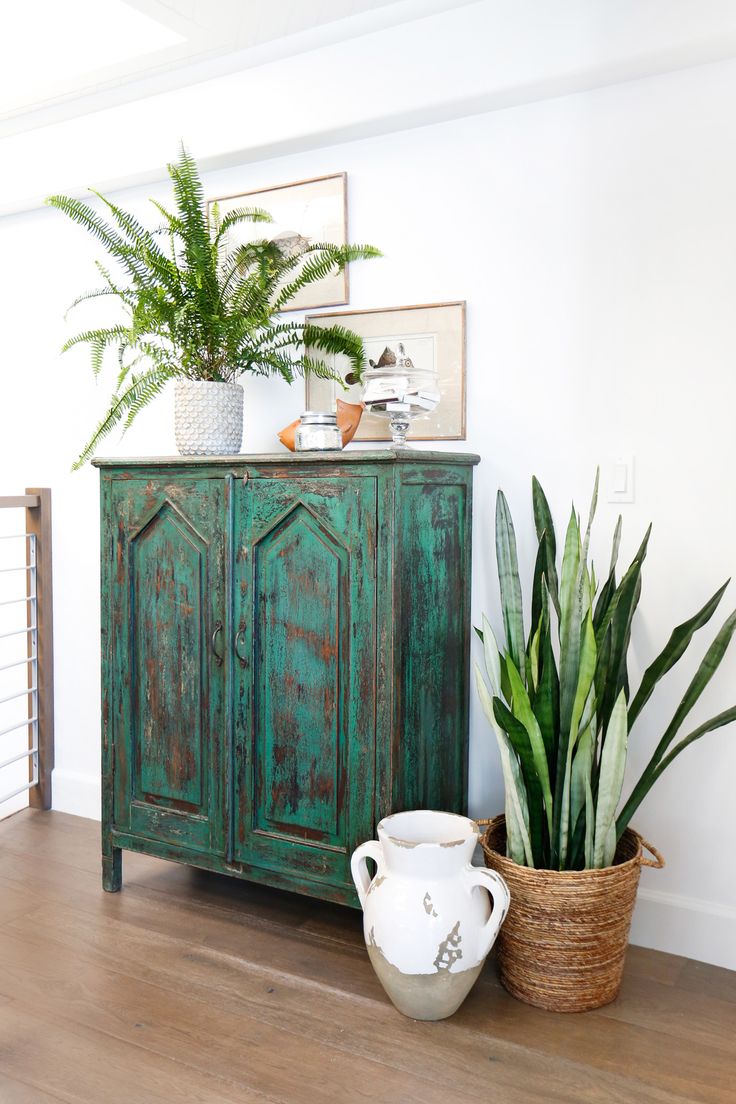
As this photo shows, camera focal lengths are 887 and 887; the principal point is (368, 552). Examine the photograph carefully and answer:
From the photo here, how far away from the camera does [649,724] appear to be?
2.28 meters

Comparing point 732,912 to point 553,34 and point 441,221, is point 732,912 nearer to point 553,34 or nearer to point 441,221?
point 441,221

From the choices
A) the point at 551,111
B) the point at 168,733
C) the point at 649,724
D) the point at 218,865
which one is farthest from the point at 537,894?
the point at 551,111

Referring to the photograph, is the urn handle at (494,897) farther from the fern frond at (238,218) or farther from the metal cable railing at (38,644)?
the metal cable railing at (38,644)

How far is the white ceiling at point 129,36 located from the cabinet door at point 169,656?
4.24 ft

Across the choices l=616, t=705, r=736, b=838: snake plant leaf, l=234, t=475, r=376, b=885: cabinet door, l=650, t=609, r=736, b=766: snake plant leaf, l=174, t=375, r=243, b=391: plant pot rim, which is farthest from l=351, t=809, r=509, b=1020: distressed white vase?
l=174, t=375, r=243, b=391: plant pot rim

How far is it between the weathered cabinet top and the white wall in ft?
0.98

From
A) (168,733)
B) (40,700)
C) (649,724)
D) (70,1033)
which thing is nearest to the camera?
(70,1033)

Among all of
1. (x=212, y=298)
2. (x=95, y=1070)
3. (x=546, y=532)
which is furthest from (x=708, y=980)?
(x=212, y=298)

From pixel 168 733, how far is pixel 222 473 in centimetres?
75

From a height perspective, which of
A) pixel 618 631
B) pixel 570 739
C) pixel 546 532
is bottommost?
pixel 570 739

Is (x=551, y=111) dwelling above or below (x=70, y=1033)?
above

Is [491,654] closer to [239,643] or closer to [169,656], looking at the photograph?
[239,643]

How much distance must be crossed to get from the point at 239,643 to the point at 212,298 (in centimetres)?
98

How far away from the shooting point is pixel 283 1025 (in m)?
1.91
